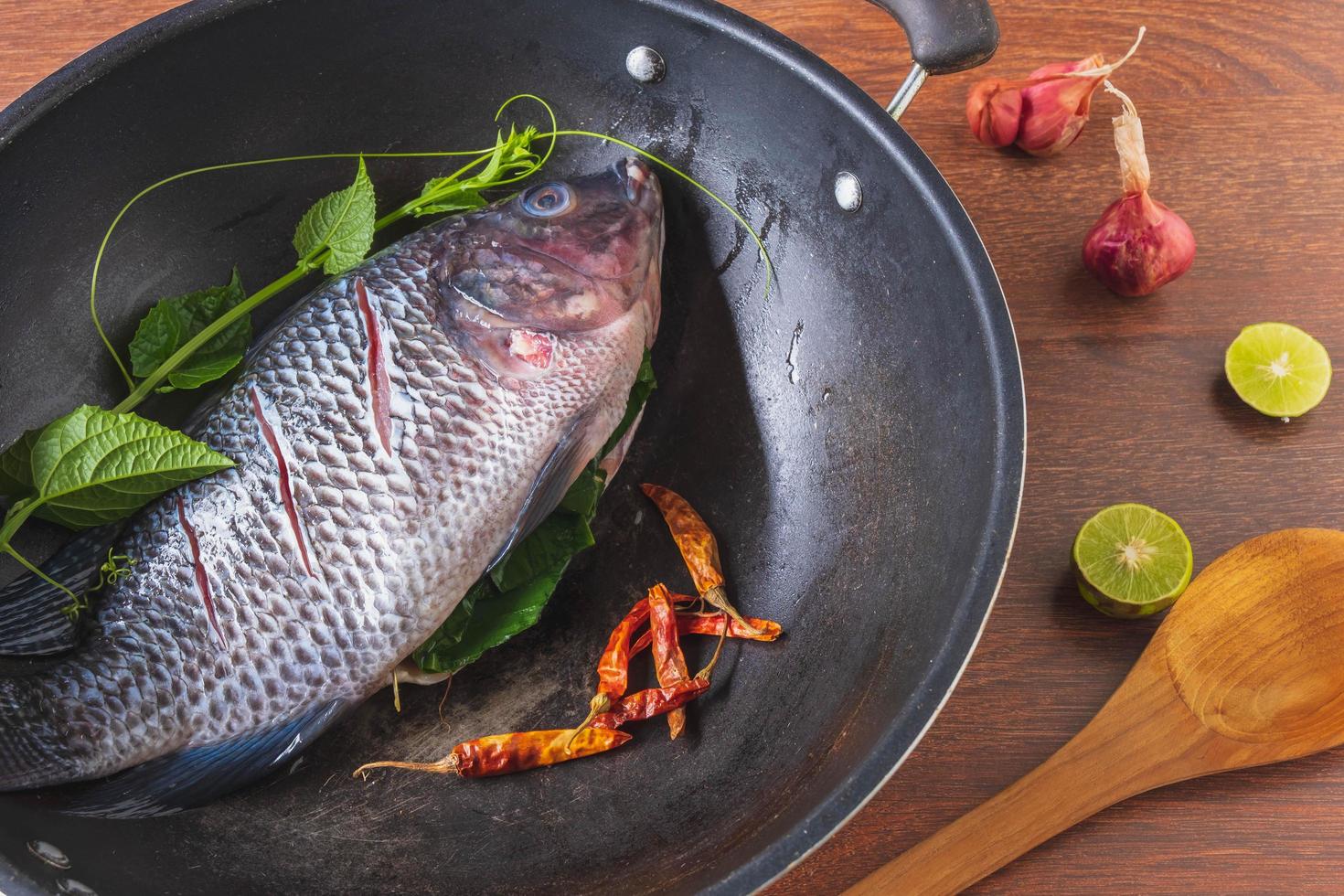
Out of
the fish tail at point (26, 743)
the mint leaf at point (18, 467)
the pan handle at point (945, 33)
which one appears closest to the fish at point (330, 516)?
the fish tail at point (26, 743)

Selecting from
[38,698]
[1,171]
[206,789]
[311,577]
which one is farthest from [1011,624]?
[1,171]

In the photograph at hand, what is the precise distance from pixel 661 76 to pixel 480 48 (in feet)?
0.93

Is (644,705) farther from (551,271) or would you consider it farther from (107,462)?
(107,462)

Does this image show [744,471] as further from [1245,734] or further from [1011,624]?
[1245,734]

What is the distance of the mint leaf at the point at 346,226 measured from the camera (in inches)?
62.7

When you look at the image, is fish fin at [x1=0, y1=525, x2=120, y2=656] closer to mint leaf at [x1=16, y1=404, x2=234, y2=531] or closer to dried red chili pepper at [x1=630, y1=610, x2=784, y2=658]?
mint leaf at [x1=16, y1=404, x2=234, y2=531]

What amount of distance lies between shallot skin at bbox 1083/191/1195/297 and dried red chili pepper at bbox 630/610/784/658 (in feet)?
2.55

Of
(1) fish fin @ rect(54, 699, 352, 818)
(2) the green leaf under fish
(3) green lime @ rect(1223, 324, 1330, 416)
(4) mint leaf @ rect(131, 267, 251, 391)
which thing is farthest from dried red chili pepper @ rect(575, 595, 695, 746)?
(3) green lime @ rect(1223, 324, 1330, 416)

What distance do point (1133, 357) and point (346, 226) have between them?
1.25 meters

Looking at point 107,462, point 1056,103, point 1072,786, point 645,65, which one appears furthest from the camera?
point 1056,103

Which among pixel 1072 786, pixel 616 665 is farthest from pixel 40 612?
pixel 1072 786

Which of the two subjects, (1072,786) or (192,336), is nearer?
(1072,786)

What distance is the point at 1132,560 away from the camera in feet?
5.14

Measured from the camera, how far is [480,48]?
1.66m
